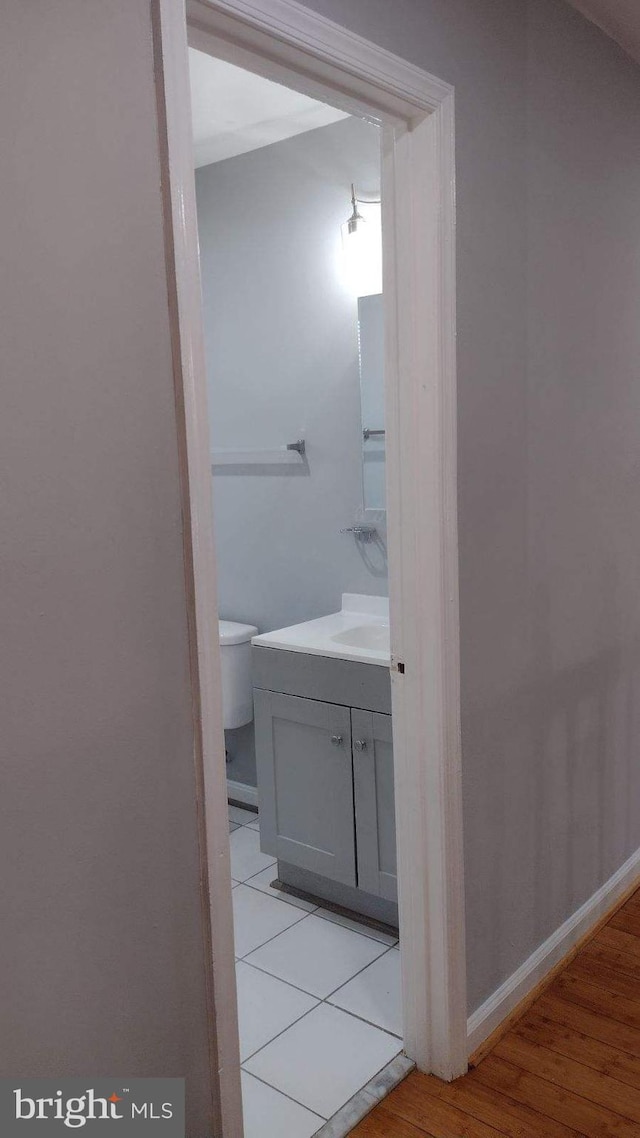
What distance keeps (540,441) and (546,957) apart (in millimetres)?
1357

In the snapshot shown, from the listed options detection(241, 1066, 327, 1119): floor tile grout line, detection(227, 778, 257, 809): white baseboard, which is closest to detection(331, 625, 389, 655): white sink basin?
detection(227, 778, 257, 809): white baseboard

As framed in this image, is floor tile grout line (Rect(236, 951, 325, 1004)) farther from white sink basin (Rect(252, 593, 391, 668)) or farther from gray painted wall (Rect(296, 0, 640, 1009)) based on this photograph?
white sink basin (Rect(252, 593, 391, 668))

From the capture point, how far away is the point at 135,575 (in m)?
1.22

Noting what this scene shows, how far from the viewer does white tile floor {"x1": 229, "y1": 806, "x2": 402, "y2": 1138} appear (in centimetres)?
194

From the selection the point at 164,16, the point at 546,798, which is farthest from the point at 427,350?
the point at 546,798

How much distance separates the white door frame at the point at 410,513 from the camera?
132 centimetres

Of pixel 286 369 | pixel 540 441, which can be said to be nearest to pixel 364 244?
pixel 286 369

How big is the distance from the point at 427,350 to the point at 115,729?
3.38 feet

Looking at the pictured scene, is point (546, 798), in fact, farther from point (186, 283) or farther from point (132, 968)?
point (186, 283)

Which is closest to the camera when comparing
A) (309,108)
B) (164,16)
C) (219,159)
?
(164,16)
